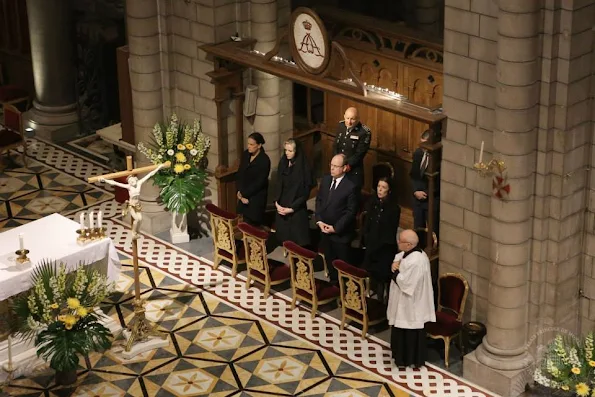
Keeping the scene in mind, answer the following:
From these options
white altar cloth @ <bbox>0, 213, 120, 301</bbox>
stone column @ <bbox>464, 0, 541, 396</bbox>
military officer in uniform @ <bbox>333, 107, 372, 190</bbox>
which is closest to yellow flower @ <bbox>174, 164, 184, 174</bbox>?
white altar cloth @ <bbox>0, 213, 120, 301</bbox>

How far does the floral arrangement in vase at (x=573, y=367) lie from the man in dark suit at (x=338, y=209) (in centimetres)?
277

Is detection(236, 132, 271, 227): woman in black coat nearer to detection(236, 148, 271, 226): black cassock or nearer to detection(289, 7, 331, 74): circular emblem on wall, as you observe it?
detection(236, 148, 271, 226): black cassock

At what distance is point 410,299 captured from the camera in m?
12.5

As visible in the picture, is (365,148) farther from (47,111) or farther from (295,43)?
(47,111)

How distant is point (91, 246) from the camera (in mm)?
13398

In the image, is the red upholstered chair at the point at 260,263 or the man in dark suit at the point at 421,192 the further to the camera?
the red upholstered chair at the point at 260,263

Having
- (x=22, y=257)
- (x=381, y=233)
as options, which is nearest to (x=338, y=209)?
(x=381, y=233)

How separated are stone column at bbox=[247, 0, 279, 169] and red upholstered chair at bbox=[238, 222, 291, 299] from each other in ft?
4.88

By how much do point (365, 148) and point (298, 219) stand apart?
111 centimetres

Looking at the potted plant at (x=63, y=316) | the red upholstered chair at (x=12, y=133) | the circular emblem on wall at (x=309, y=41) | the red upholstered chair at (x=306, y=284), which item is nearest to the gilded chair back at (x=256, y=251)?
the red upholstered chair at (x=306, y=284)

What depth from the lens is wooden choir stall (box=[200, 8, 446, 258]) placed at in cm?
1312

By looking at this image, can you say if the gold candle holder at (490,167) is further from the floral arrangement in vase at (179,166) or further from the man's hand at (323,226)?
the floral arrangement in vase at (179,166)

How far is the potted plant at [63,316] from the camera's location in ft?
39.7

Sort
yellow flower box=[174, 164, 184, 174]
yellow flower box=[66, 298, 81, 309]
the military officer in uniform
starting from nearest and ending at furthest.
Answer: yellow flower box=[66, 298, 81, 309] < the military officer in uniform < yellow flower box=[174, 164, 184, 174]
